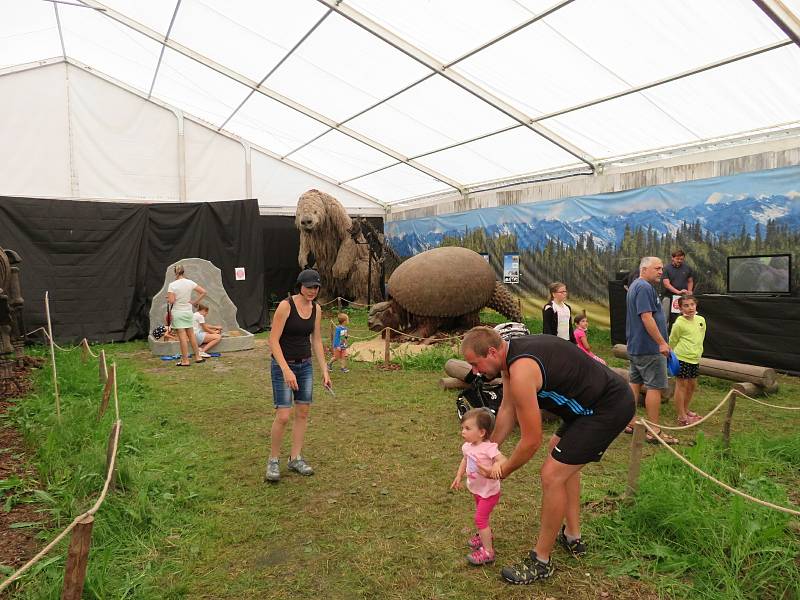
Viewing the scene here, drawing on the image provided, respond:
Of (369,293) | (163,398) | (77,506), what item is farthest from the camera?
(369,293)

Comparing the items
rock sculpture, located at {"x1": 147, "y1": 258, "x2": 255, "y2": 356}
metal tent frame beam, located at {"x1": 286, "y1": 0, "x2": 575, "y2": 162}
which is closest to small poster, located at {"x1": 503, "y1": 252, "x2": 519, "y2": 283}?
metal tent frame beam, located at {"x1": 286, "y1": 0, "x2": 575, "y2": 162}

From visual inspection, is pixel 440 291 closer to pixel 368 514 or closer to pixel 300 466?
pixel 300 466

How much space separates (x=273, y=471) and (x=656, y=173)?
8.25 metres

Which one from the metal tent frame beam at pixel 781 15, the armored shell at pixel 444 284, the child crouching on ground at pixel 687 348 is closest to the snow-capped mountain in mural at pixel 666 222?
the metal tent frame beam at pixel 781 15

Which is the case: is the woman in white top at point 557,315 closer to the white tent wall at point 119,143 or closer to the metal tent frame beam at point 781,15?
the metal tent frame beam at point 781,15

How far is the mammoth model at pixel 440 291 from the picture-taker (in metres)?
8.18

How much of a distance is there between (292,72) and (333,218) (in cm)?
357

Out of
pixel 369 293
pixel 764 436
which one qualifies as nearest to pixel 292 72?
pixel 369 293

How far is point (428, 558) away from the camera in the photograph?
2801 millimetres

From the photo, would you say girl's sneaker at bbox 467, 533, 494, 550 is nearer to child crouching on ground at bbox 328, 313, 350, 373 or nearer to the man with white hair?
the man with white hair

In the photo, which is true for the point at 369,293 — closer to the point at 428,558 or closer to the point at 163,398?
the point at 163,398

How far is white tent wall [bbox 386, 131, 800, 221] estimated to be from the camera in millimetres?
7129

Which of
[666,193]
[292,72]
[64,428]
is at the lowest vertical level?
[64,428]

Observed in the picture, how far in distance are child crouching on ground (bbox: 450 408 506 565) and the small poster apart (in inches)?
377
